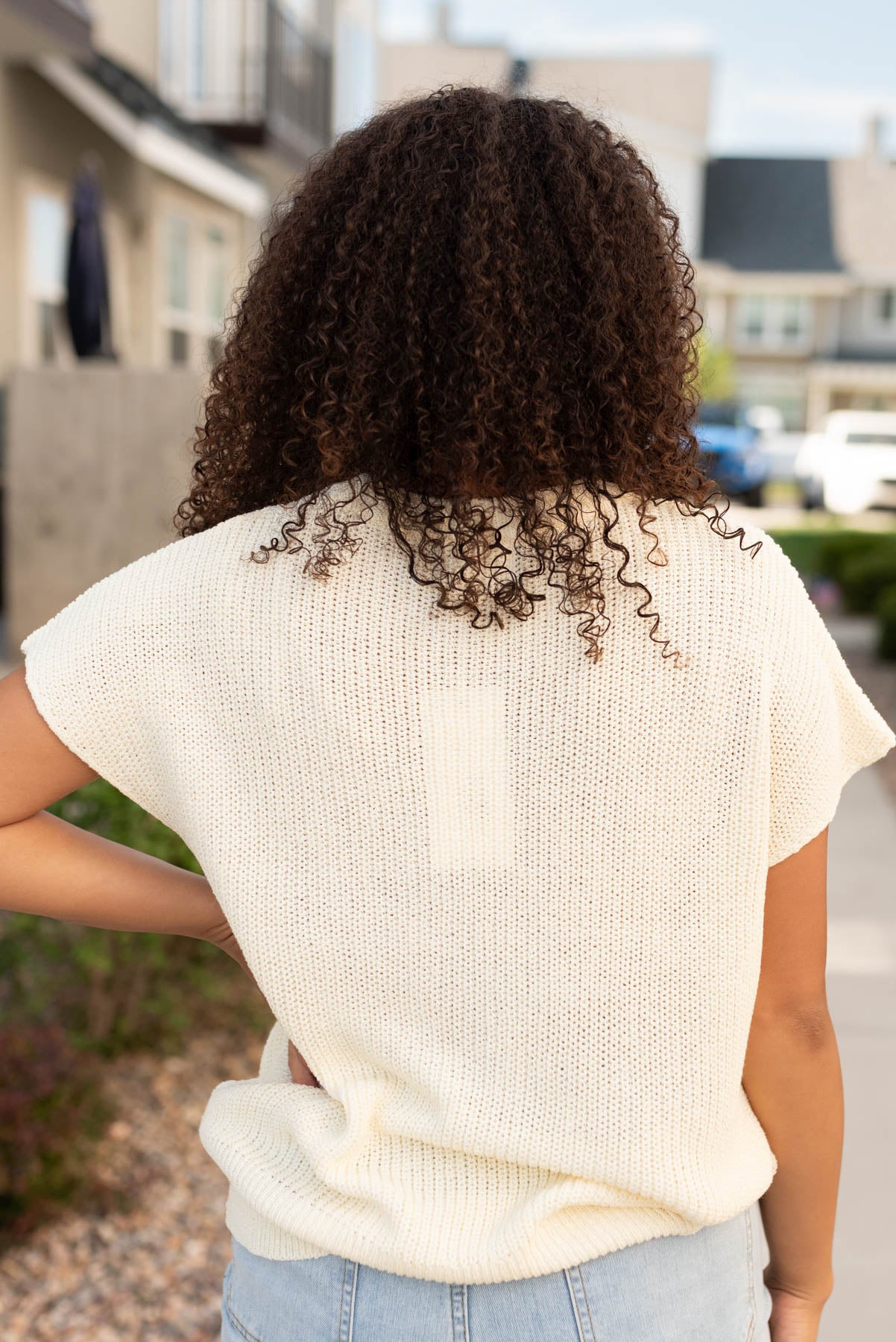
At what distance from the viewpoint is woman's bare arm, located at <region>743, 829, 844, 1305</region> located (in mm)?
1248

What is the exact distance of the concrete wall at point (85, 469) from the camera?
7668 mm

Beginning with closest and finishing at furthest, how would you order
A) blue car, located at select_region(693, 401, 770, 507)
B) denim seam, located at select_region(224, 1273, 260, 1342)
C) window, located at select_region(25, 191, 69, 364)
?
1. denim seam, located at select_region(224, 1273, 260, 1342)
2. window, located at select_region(25, 191, 69, 364)
3. blue car, located at select_region(693, 401, 770, 507)

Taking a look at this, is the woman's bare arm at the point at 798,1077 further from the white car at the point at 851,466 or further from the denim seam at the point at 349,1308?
the white car at the point at 851,466

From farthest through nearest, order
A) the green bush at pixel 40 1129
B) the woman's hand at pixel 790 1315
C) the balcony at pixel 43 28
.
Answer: the balcony at pixel 43 28
the green bush at pixel 40 1129
the woman's hand at pixel 790 1315

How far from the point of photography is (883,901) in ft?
17.9

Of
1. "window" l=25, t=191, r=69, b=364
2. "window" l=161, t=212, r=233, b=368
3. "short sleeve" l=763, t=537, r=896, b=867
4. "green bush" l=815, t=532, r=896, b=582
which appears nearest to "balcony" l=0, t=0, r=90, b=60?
"window" l=25, t=191, r=69, b=364

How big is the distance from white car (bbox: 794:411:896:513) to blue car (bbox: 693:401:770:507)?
34.5 inches

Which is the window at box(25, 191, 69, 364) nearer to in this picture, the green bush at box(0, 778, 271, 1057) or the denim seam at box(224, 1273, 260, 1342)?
the green bush at box(0, 778, 271, 1057)

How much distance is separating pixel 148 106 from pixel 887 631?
755cm

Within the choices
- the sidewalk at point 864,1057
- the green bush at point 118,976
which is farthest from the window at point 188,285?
the green bush at point 118,976

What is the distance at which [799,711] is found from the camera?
1146mm

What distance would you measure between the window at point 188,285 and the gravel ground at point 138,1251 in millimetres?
10496

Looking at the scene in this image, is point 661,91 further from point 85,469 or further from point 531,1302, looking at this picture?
point 531,1302

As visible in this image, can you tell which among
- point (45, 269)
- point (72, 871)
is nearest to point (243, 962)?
point (72, 871)
